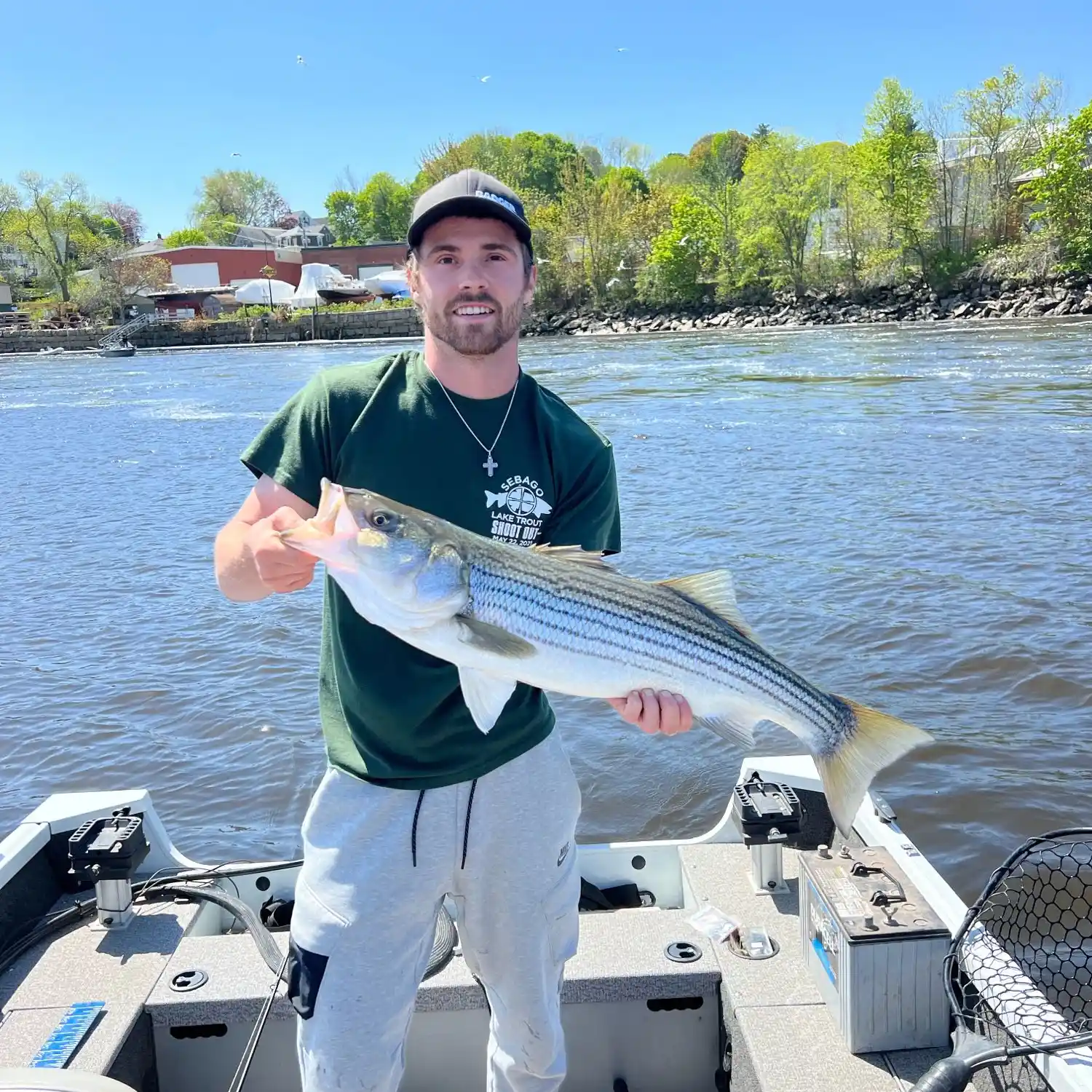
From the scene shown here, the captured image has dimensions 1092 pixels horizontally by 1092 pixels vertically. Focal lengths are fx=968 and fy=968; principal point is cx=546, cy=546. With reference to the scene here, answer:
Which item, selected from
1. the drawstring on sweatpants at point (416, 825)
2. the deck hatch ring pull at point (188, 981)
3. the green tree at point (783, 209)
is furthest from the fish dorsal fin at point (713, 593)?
the green tree at point (783, 209)

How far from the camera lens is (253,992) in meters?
4.11

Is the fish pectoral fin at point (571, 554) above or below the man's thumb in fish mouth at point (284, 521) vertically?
below

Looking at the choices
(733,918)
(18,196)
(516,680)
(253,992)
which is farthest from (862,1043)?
(18,196)

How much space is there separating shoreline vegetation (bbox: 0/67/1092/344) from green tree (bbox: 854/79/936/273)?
0.39ft

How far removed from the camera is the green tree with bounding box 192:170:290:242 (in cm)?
15212

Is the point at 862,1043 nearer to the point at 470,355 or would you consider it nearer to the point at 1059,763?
the point at 470,355

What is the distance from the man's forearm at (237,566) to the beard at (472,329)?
915 millimetres

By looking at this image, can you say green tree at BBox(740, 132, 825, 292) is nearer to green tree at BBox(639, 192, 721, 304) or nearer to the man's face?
green tree at BBox(639, 192, 721, 304)

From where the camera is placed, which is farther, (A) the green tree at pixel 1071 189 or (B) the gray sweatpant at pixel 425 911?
(A) the green tree at pixel 1071 189

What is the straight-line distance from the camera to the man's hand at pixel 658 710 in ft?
11.0

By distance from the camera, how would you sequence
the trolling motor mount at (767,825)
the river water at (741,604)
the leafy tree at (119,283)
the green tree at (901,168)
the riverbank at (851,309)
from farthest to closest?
the leafy tree at (119,283), the green tree at (901,168), the riverbank at (851,309), the river water at (741,604), the trolling motor mount at (767,825)

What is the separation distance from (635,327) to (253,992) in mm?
75270

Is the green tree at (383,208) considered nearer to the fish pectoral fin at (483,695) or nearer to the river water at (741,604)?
the river water at (741,604)

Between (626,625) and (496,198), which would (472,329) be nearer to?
(496,198)
